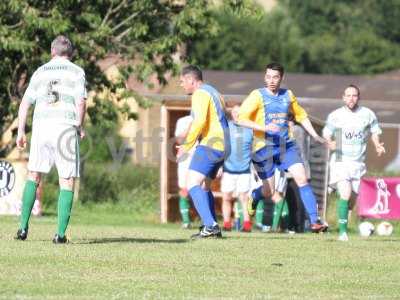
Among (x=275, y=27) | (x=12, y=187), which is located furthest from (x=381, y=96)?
(x=275, y=27)

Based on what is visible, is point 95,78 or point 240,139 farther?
point 95,78

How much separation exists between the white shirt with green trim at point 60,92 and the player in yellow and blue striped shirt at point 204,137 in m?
1.90

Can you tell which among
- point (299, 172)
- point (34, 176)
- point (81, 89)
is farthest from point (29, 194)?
point (299, 172)

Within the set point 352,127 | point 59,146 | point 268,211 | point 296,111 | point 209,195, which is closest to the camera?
point 59,146

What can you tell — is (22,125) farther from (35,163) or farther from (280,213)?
(280,213)

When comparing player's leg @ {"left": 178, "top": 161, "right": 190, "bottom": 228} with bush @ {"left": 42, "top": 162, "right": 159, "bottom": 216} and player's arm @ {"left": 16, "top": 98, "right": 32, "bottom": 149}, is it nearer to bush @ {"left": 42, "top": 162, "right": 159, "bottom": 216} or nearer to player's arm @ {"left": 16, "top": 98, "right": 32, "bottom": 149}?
bush @ {"left": 42, "top": 162, "right": 159, "bottom": 216}

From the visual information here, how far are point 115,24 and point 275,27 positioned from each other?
62.8m

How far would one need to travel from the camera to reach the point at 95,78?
25.4 m

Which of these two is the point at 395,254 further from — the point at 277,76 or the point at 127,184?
the point at 127,184

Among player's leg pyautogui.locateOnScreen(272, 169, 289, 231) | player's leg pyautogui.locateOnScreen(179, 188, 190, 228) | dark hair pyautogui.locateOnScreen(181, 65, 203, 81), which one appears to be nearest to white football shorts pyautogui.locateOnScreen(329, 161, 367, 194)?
player's leg pyautogui.locateOnScreen(272, 169, 289, 231)

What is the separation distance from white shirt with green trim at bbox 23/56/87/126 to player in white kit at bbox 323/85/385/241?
459 cm

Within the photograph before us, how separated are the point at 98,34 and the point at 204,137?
33.3 feet

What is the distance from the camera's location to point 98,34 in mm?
24234

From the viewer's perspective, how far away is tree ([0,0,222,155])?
77.6 feet
